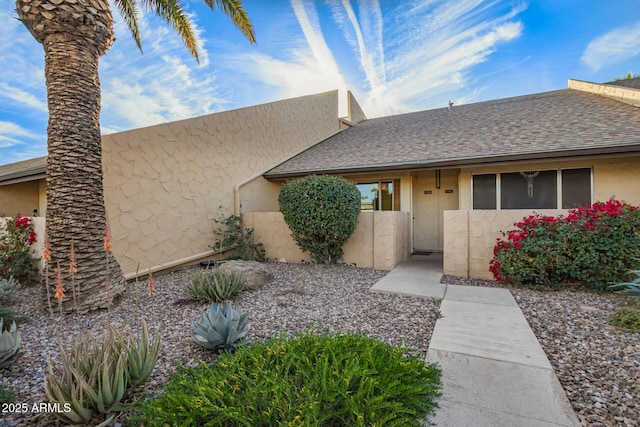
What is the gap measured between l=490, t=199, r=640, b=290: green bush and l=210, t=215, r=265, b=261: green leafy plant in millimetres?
6350

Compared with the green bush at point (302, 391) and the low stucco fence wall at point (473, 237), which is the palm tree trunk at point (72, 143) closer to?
the green bush at point (302, 391)

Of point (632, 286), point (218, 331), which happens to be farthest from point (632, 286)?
point (218, 331)

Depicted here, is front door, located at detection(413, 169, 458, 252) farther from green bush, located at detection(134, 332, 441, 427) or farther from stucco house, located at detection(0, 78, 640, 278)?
green bush, located at detection(134, 332, 441, 427)

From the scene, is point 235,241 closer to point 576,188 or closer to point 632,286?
point 632,286

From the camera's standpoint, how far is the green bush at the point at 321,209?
6977mm

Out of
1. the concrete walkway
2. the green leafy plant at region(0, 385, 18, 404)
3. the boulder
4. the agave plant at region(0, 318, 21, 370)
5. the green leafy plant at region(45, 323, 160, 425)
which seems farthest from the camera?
the boulder

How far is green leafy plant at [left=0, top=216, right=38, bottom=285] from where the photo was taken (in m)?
6.27

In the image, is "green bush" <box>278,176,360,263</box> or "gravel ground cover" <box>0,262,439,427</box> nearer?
"gravel ground cover" <box>0,262,439,427</box>

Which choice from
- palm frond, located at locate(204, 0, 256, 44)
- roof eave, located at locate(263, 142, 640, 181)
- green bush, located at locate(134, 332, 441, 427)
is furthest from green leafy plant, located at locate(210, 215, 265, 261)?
green bush, located at locate(134, 332, 441, 427)

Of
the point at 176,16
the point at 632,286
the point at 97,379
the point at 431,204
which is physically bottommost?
Result: the point at 97,379

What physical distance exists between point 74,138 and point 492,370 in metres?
6.13

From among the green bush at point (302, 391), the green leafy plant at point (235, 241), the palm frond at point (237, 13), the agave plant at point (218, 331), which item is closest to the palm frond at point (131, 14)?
the palm frond at point (237, 13)

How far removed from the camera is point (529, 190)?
7.97 m

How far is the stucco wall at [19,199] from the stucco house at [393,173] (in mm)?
36
